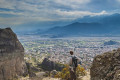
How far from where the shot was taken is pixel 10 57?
22.0 metres

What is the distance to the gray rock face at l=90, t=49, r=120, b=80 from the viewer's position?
6468 mm

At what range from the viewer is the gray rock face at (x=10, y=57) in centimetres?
2084

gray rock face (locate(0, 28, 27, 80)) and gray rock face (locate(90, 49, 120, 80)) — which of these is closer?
gray rock face (locate(90, 49, 120, 80))

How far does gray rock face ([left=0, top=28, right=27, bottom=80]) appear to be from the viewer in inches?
821

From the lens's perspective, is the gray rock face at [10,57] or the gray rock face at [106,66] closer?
the gray rock face at [106,66]

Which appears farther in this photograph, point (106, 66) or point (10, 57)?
point (10, 57)

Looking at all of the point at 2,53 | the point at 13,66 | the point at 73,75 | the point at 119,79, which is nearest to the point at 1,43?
the point at 2,53

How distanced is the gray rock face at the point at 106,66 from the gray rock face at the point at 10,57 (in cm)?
1624

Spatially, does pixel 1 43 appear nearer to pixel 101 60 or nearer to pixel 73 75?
pixel 73 75

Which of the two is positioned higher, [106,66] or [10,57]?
[106,66]

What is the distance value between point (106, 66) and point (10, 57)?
17.9 m

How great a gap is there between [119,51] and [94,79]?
2.01 m

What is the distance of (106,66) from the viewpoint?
7.23 metres

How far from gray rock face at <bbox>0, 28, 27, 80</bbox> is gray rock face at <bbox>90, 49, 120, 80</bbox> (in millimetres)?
16242
